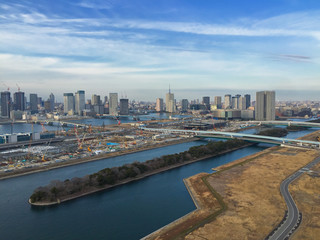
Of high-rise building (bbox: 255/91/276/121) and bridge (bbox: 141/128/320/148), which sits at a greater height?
high-rise building (bbox: 255/91/276/121)

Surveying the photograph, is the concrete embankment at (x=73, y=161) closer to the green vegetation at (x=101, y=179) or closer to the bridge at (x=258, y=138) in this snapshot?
the green vegetation at (x=101, y=179)

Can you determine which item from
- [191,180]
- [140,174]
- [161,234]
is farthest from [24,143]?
[161,234]

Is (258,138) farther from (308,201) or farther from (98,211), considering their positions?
(98,211)

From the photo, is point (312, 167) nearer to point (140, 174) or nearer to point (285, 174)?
point (285, 174)

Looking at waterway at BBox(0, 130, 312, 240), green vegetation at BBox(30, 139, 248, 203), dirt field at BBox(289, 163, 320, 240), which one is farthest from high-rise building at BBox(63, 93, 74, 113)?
dirt field at BBox(289, 163, 320, 240)

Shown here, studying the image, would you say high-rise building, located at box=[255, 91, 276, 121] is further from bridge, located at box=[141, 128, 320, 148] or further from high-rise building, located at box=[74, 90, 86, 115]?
high-rise building, located at box=[74, 90, 86, 115]

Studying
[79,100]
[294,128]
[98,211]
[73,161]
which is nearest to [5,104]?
[79,100]
